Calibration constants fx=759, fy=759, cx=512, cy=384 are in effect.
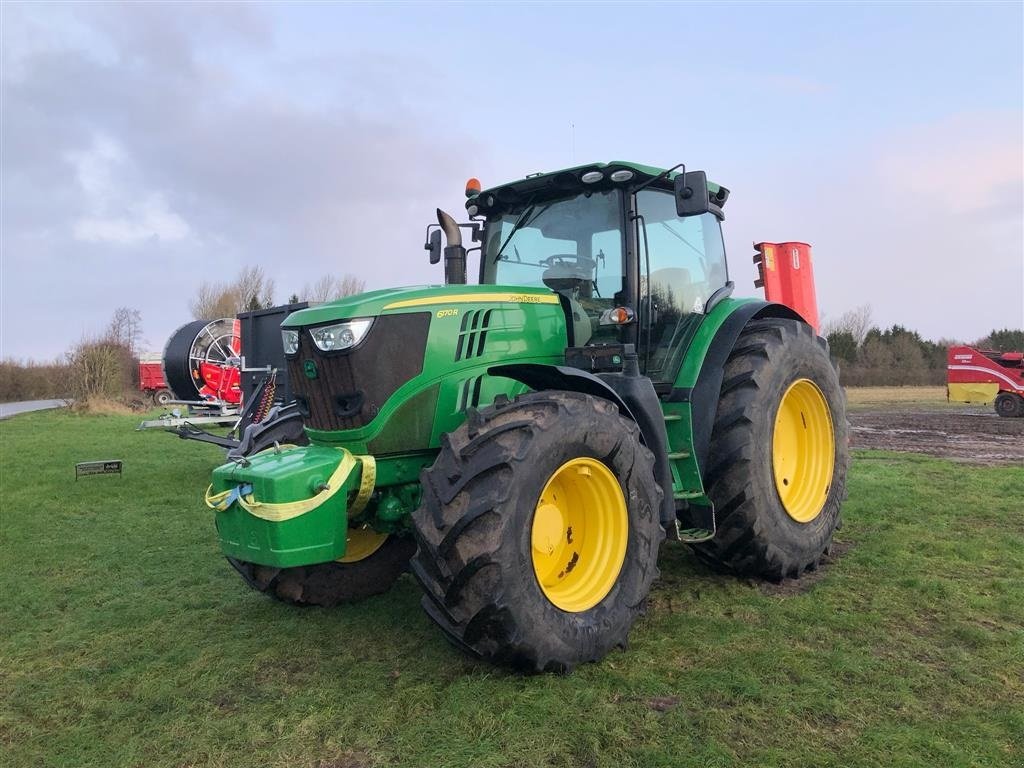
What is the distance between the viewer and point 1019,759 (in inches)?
103

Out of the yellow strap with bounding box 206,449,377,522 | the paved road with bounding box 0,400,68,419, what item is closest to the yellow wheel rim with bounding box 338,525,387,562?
Answer: the yellow strap with bounding box 206,449,377,522

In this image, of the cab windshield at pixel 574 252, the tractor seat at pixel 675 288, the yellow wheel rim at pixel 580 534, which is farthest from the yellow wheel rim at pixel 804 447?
the yellow wheel rim at pixel 580 534

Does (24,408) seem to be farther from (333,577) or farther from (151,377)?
(333,577)

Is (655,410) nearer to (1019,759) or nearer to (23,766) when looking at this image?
(1019,759)

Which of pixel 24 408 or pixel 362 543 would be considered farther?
pixel 24 408

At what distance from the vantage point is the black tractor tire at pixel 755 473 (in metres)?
4.44

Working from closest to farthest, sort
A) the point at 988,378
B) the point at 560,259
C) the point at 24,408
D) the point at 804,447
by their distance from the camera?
the point at 560,259 < the point at 804,447 < the point at 988,378 < the point at 24,408

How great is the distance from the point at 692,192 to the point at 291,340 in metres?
2.32

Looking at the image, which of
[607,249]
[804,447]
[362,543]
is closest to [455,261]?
[607,249]

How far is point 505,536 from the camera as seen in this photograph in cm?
308

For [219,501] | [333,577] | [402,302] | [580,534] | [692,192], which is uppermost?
[692,192]

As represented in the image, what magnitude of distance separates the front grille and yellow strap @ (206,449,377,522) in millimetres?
202

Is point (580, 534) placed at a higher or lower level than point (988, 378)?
lower

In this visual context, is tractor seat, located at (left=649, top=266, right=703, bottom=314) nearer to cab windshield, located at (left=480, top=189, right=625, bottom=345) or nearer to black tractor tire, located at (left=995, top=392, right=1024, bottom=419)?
cab windshield, located at (left=480, top=189, right=625, bottom=345)
